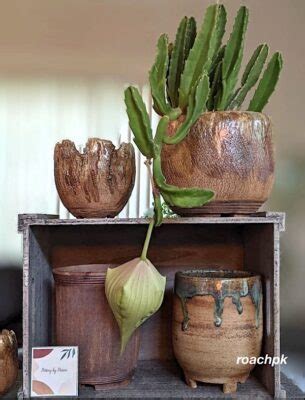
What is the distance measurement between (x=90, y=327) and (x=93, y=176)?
282 millimetres

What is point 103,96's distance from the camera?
1.37 m

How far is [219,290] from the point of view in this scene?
2.77ft

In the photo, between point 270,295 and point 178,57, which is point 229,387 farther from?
point 178,57

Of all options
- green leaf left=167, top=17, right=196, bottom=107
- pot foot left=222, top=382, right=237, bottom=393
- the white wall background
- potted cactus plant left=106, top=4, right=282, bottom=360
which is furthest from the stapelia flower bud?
the white wall background

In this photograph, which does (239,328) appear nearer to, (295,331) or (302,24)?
(295,331)

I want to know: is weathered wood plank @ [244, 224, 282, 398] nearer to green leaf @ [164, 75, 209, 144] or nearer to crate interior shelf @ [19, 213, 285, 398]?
crate interior shelf @ [19, 213, 285, 398]

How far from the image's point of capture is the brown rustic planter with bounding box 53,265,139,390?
0.87 meters

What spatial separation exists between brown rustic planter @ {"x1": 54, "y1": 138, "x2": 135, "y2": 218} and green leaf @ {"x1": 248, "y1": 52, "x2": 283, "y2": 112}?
256 mm

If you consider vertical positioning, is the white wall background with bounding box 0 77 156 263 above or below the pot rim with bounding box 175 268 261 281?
above

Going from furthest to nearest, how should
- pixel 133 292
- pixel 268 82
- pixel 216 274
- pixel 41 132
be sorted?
pixel 41 132 < pixel 216 274 < pixel 268 82 < pixel 133 292

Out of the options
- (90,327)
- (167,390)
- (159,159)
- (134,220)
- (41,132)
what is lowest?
(167,390)

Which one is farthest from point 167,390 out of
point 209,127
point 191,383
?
point 209,127

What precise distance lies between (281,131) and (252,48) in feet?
0.87

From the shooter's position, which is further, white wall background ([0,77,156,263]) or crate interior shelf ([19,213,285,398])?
white wall background ([0,77,156,263])
